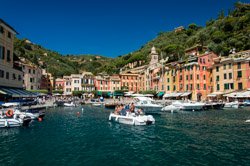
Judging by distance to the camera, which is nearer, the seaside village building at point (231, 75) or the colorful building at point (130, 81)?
the seaside village building at point (231, 75)

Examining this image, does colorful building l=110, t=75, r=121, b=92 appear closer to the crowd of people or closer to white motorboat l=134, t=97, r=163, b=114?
white motorboat l=134, t=97, r=163, b=114

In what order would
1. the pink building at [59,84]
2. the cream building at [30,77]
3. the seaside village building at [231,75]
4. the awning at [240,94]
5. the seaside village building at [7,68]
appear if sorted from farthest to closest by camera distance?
the pink building at [59,84]
the cream building at [30,77]
the seaside village building at [231,75]
the awning at [240,94]
the seaside village building at [7,68]

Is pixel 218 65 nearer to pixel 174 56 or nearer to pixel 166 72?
pixel 166 72

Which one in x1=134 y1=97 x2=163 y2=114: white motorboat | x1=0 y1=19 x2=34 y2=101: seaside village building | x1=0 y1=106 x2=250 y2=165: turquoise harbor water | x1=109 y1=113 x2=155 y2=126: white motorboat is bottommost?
x1=0 y1=106 x2=250 y2=165: turquoise harbor water

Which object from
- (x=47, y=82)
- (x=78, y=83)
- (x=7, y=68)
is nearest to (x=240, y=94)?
(x=7, y=68)

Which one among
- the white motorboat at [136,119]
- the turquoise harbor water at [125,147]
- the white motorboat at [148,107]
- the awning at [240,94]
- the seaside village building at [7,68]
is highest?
the seaside village building at [7,68]

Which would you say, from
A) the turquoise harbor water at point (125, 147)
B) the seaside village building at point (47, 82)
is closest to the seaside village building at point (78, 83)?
the seaside village building at point (47, 82)

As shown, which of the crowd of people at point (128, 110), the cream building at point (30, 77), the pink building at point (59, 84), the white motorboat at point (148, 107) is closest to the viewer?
the crowd of people at point (128, 110)

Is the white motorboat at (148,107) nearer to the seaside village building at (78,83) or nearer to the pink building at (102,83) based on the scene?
the seaside village building at (78,83)

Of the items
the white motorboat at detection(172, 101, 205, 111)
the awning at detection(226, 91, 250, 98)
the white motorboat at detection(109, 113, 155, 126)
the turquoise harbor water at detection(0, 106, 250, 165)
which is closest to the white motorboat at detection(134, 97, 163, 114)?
the white motorboat at detection(172, 101, 205, 111)

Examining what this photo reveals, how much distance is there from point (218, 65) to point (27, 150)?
202 ft

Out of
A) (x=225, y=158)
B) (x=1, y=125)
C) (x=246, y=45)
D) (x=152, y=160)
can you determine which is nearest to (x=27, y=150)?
(x=152, y=160)

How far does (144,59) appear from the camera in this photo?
429 ft

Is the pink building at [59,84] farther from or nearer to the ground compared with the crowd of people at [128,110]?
farther from the ground
